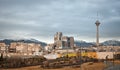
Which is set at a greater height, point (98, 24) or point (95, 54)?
point (98, 24)

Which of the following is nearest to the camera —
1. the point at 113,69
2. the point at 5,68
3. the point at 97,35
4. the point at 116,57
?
the point at 113,69

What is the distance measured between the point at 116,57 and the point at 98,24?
72000 millimetres

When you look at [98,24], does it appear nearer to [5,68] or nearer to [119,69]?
[5,68]

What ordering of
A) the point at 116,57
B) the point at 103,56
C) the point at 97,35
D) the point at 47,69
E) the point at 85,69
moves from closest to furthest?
1. the point at 85,69
2. the point at 47,69
3. the point at 116,57
4. the point at 103,56
5. the point at 97,35

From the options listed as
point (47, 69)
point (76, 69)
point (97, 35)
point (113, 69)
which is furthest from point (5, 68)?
point (97, 35)

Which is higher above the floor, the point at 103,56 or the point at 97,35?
the point at 97,35

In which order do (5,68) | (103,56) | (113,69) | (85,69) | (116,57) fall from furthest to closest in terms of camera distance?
(103,56)
(116,57)
(5,68)
(85,69)
(113,69)

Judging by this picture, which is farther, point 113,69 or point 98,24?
point 98,24

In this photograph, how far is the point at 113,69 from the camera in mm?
39531

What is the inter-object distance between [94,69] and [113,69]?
12.6 metres

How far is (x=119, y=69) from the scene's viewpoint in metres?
40.0

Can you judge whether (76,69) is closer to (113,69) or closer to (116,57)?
(113,69)

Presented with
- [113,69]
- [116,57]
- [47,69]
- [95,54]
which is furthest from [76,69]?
[95,54]

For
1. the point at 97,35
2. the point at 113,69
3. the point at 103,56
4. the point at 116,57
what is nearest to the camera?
the point at 113,69
